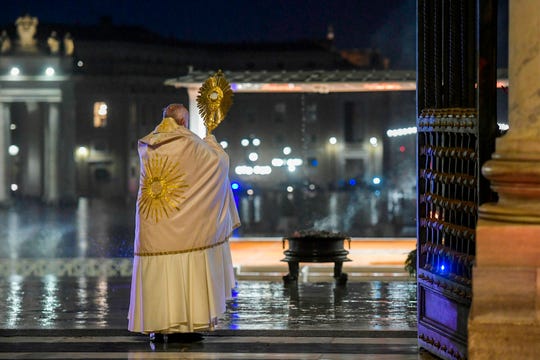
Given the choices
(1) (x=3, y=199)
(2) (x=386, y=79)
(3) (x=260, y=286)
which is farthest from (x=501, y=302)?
(1) (x=3, y=199)

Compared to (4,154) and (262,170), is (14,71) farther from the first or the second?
(262,170)

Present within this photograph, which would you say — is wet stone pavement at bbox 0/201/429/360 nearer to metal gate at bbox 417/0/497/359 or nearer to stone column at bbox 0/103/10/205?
metal gate at bbox 417/0/497/359

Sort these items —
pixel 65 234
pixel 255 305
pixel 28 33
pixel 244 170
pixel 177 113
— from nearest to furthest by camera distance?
pixel 177 113 < pixel 255 305 < pixel 65 234 < pixel 28 33 < pixel 244 170

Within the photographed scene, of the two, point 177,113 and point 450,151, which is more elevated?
point 177,113

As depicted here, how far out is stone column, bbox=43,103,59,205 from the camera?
224ft

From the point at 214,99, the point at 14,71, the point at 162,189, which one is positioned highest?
the point at 14,71

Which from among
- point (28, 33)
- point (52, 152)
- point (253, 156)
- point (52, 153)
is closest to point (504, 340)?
point (52, 153)

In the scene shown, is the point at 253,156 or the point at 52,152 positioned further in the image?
the point at 253,156

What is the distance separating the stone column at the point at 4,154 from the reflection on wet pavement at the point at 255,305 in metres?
47.9

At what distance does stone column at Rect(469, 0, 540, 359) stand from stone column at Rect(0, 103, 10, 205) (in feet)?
178

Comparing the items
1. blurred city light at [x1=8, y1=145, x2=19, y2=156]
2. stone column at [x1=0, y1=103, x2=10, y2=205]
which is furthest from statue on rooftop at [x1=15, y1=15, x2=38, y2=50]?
blurred city light at [x1=8, y1=145, x2=19, y2=156]

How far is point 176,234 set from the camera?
10.3m

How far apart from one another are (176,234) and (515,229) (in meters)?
2.81

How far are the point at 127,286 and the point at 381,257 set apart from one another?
Answer: 7970mm
